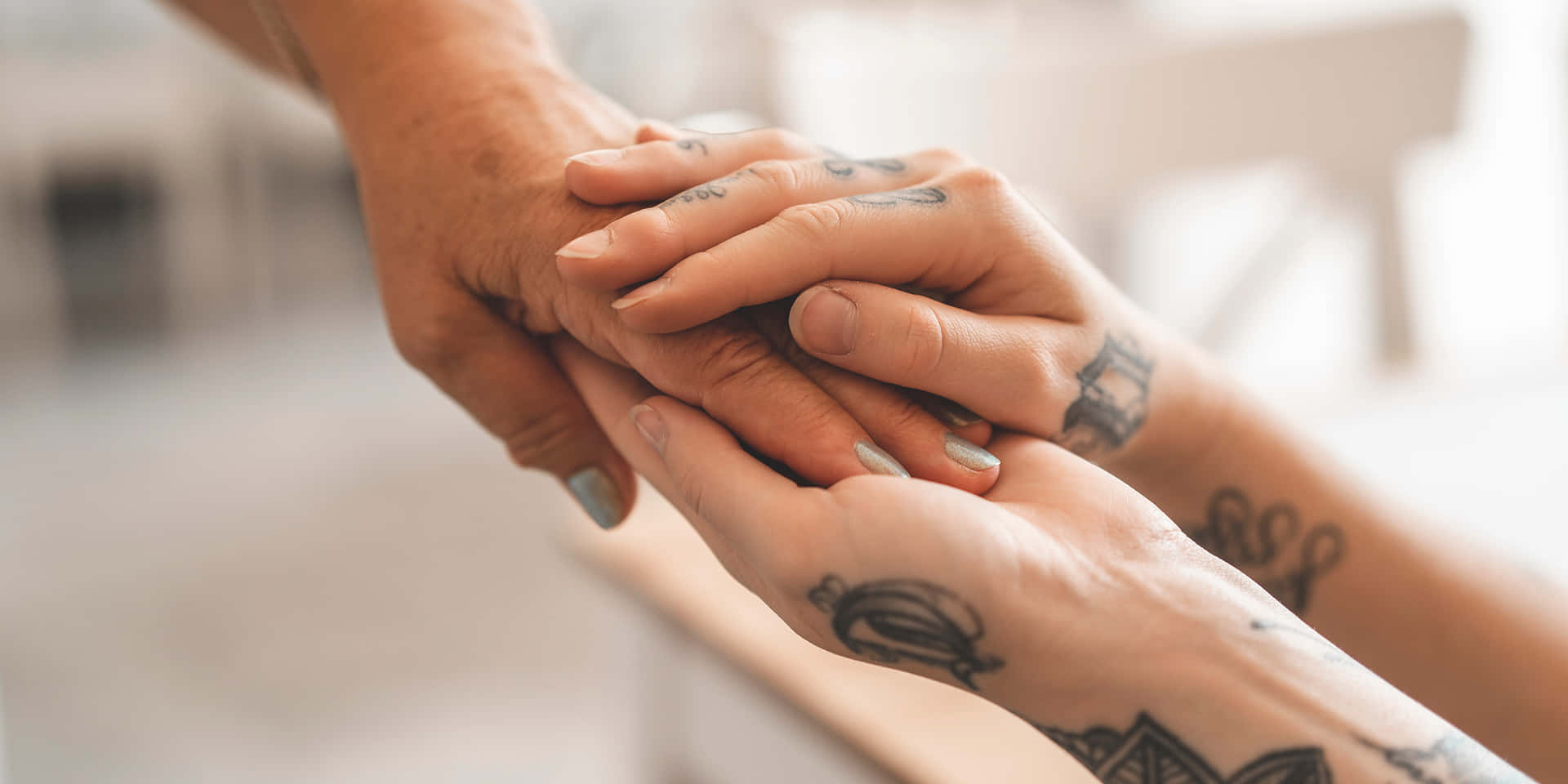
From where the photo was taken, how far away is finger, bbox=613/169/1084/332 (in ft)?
2.14

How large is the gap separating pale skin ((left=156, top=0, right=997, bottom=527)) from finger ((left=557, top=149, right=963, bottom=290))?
5 cm

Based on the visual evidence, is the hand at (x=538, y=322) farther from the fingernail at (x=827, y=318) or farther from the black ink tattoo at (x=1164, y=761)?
the black ink tattoo at (x=1164, y=761)

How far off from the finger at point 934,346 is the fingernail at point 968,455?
0.10 feet

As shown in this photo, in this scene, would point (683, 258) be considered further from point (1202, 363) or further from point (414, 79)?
point (1202, 363)

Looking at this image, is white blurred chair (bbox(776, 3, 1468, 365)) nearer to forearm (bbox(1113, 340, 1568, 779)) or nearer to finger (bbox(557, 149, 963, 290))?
forearm (bbox(1113, 340, 1568, 779))

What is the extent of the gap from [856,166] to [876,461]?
0.22m

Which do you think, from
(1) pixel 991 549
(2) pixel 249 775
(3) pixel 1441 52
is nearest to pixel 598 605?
(2) pixel 249 775

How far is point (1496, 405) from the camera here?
59.2 inches

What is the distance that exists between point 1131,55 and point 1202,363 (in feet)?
5.70

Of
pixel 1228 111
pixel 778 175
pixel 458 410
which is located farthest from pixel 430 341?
pixel 458 410

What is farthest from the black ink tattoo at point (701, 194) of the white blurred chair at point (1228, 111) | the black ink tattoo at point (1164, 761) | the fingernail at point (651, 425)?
the white blurred chair at point (1228, 111)

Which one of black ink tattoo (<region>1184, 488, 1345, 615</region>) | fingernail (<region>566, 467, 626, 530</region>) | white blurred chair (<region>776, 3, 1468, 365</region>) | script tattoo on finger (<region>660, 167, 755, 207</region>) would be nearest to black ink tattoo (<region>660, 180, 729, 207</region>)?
script tattoo on finger (<region>660, 167, 755, 207</region>)

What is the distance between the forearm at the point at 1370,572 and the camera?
0.86 metres

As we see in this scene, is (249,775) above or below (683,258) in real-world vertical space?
below
